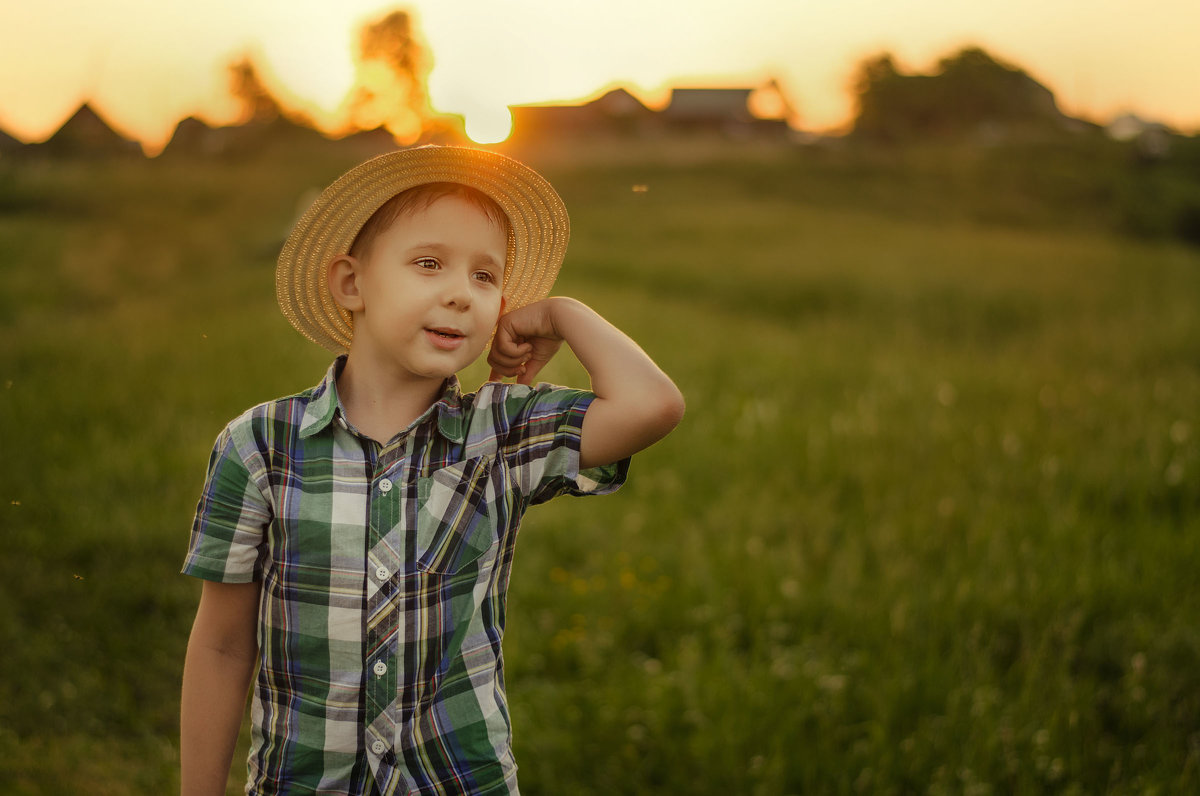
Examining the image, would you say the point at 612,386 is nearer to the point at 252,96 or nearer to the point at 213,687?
the point at 213,687

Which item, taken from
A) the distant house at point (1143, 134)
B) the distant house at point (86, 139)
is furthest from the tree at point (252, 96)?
the distant house at point (1143, 134)

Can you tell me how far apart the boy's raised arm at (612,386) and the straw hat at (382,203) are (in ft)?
0.41

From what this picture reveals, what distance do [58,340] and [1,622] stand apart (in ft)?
17.9

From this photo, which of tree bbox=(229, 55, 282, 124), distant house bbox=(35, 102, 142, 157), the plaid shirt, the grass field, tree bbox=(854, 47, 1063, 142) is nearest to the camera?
the plaid shirt

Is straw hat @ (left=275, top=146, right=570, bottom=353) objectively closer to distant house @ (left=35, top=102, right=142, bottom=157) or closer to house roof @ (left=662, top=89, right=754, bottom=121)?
distant house @ (left=35, top=102, right=142, bottom=157)

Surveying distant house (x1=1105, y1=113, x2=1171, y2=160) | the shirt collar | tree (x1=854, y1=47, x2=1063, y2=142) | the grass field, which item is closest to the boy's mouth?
the shirt collar

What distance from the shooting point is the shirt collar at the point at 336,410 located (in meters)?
1.58

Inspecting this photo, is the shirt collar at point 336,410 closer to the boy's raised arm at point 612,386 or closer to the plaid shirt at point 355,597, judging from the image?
the plaid shirt at point 355,597

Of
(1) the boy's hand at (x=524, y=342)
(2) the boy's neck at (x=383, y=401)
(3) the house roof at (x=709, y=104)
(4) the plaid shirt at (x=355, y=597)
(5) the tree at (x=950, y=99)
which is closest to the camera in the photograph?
(4) the plaid shirt at (x=355, y=597)

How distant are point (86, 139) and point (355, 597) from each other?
72.5 ft

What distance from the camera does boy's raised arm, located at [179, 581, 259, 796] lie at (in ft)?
5.29

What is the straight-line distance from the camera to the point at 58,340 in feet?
27.8

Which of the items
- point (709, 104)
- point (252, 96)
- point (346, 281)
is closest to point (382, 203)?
point (346, 281)

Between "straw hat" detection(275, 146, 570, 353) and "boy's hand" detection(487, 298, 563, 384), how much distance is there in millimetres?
94
